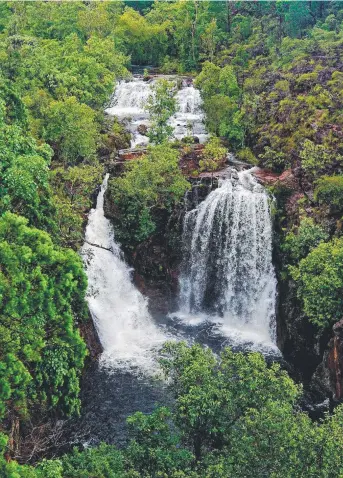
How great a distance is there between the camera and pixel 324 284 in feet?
80.6

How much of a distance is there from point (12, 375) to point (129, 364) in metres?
12.7

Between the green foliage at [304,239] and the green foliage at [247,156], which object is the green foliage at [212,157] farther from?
the green foliage at [304,239]

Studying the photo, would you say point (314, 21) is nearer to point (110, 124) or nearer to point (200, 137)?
point (200, 137)

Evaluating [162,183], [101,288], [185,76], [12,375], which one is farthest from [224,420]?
[185,76]

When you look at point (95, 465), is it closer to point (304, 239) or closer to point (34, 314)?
point (34, 314)

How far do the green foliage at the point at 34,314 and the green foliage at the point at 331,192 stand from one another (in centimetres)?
1664

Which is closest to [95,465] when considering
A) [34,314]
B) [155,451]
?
[155,451]

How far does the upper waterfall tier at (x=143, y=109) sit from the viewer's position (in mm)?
44969

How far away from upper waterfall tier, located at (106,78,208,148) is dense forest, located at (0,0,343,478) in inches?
100

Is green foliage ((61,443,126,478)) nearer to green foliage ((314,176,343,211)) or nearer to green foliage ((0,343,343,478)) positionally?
green foliage ((0,343,343,478))

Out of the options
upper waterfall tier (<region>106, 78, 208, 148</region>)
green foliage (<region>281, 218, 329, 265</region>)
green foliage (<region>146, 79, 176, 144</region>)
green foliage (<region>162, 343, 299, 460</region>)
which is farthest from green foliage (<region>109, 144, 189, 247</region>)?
green foliage (<region>162, 343, 299, 460</region>)

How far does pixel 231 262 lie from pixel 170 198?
5505 mm

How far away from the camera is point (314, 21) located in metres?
60.3

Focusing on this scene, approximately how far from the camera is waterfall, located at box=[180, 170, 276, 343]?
3186 cm
